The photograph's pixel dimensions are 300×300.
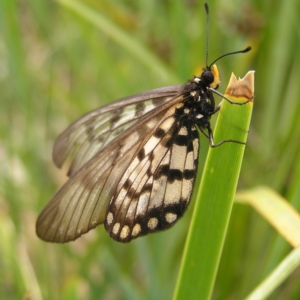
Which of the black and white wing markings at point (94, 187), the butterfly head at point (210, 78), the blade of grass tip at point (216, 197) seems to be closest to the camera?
the blade of grass tip at point (216, 197)

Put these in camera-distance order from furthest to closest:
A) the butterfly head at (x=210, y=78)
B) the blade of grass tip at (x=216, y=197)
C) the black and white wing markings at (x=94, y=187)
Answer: the butterfly head at (x=210, y=78) < the black and white wing markings at (x=94, y=187) < the blade of grass tip at (x=216, y=197)

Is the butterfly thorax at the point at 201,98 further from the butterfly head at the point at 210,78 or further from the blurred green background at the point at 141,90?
the blurred green background at the point at 141,90

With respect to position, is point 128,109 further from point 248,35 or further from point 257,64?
point 257,64

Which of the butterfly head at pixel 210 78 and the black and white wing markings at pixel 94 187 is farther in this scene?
the butterfly head at pixel 210 78

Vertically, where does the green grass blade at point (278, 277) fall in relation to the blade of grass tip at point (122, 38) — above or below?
below

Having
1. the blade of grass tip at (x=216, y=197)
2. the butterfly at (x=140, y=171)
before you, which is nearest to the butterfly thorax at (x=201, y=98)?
the butterfly at (x=140, y=171)

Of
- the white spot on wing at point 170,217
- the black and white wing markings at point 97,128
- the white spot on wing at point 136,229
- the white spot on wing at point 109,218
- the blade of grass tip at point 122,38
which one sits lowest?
the white spot on wing at point 170,217

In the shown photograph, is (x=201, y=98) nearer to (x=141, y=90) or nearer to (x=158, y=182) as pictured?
(x=158, y=182)
